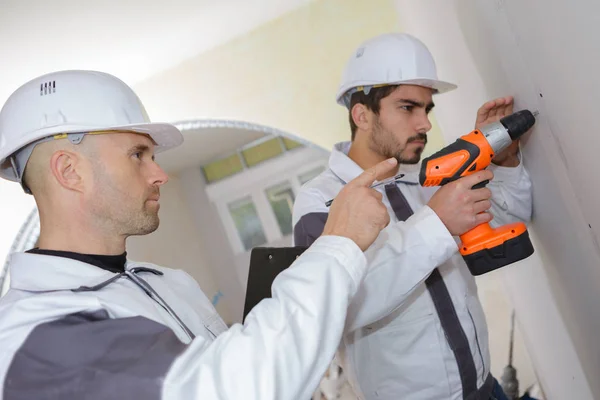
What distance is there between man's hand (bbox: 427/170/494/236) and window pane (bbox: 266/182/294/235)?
6.79 feet

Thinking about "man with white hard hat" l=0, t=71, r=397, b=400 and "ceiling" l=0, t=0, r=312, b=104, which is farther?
"ceiling" l=0, t=0, r=312, b=104

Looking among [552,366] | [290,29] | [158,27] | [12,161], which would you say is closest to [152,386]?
[12,161]

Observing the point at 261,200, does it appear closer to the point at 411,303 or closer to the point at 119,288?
the point at 411,303

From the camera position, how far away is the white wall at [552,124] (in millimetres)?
912

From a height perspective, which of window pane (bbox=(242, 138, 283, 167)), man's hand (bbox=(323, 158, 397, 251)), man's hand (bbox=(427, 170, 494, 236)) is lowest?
man's hand (bbox=(427, 170, 494, 236))

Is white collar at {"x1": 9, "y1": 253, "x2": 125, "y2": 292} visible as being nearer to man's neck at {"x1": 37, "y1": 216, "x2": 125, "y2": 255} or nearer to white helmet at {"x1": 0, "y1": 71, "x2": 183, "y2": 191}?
man's neck at {"x1": 37, "y1": 216, "x2": 125, "y2": 255}

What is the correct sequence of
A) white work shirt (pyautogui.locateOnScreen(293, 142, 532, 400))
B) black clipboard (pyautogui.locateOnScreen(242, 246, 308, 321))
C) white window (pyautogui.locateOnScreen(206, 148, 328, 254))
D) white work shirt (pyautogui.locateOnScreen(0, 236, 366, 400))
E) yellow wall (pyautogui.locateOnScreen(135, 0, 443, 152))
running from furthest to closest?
white window (pyautogui.locateOnScreen(206, 148, 328, 254)), yellow wall (pyautogui.locateOnScreen(135, 0, 443, 152)), black clipboard (pyautogui.locateOnScreen(242, 246, 308, 321)), white work shirt (pyautogui.locateOnScreen(293, 142, 532, 400)), white work shirt (pyautogui.locateOnScreen(0, 236, 366, 400))

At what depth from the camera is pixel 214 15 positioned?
2.69 meters

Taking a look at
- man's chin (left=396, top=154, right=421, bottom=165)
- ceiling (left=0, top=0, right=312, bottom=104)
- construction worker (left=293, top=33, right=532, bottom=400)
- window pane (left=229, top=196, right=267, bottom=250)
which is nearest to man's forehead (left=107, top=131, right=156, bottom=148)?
construction worker (left=293, top=33, right=532, bottom=400)

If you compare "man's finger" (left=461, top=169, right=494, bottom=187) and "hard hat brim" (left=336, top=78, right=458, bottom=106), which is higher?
"hard hat brim" (left=336, top=78, right=458, bottom=106)

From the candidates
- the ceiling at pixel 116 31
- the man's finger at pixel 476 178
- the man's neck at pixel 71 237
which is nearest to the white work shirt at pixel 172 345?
the man's neck at pixel 71 237

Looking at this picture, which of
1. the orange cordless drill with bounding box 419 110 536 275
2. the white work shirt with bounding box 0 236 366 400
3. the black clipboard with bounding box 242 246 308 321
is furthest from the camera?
the black clipboard with bounding box 242 246 308 321

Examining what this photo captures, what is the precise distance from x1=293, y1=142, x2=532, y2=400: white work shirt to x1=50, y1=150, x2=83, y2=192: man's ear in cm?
66

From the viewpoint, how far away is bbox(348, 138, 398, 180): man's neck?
176cm
